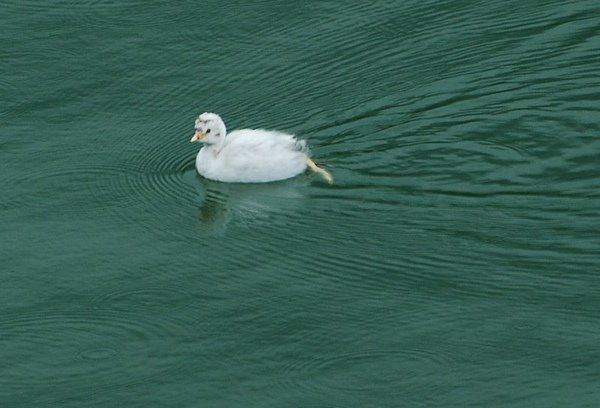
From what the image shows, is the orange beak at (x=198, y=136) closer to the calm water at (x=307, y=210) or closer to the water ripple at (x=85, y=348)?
the calm water at (x=307, y=210)

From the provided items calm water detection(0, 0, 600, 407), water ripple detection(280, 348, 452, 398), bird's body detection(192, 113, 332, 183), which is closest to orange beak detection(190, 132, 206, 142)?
bird's body detection(192, 113, 332, 183)

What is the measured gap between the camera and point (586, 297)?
48.8 feet

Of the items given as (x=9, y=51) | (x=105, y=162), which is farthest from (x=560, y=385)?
(x=9, y=51)

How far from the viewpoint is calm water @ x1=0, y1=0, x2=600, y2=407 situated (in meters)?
14.1

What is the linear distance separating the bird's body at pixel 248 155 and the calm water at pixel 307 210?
13 centimetres

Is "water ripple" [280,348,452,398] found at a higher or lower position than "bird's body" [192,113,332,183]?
lower

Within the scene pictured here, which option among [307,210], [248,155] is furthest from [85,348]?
[248,155]

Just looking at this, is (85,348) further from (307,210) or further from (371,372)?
(307,210)

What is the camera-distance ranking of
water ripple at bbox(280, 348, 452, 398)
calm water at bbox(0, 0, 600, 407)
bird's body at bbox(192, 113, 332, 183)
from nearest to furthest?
1. water ripple at bbox(280, 348, 452, 398)
2. calm water at bbox(0, 0, 600, 407)
3. bird's body at bbox(192, 113, 332, 183)

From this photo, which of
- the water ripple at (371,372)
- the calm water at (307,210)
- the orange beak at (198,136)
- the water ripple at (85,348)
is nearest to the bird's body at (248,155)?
the orange beak at (198,136)

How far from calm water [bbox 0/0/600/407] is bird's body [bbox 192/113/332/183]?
0.13 metres

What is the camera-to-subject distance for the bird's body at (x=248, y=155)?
56.7 ft

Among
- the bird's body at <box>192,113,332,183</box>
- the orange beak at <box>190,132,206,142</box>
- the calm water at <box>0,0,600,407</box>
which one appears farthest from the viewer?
the orange beak at <box>190,132,206,142</box>

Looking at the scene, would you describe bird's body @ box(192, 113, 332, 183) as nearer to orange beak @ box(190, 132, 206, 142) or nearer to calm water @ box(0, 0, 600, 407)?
orange beak @ box(190, 132, 206, 142)
